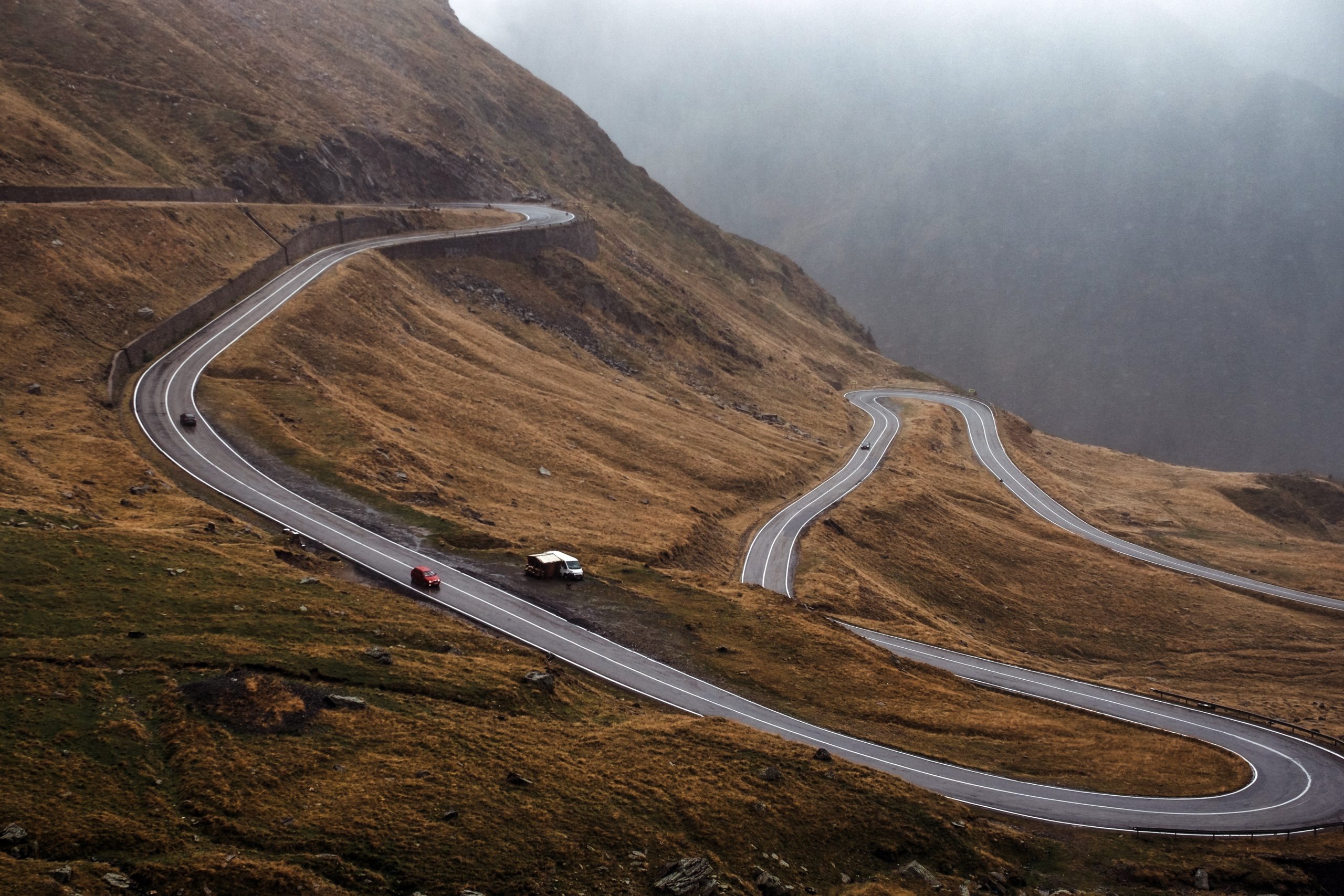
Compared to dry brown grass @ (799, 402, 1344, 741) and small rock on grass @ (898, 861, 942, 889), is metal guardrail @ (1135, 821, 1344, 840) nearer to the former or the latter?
small rock on grass @ (898, 861, 942, 889)

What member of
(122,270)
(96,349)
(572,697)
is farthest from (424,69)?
(572,697)

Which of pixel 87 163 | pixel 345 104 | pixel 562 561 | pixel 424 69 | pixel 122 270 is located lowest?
pixel 562 561

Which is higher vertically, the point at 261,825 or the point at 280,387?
the point at 280,387

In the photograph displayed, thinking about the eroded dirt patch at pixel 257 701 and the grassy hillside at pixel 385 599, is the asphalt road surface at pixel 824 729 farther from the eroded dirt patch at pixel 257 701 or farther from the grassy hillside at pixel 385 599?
the eroded dirt patch at pixel 257 701

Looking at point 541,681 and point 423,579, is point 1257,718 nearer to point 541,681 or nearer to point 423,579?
point 541,681

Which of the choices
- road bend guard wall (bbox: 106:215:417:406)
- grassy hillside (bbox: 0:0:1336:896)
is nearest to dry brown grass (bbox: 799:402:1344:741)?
grassy hillside (bbox: 0:0:1336:896)

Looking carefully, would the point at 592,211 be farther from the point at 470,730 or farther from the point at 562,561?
the point at 470,730
